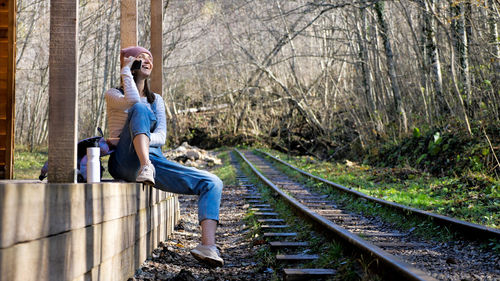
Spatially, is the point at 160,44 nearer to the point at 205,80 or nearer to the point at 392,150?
the point at 392,150

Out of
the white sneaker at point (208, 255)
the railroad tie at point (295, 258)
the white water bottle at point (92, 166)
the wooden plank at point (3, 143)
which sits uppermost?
the wooden plank at point (3, 143)

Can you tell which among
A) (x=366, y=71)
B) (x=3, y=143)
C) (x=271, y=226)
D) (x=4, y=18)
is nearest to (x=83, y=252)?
(x=3, y=143)

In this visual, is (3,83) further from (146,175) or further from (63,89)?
(63,89)

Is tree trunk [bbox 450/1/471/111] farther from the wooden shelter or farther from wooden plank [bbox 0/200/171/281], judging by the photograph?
wooden plank [bbox 0/200/171/281]

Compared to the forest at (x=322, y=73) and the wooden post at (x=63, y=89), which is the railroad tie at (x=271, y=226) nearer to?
the wooden post at (x=63, y=89)

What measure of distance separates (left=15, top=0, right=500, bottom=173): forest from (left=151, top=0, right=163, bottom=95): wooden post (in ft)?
17.1

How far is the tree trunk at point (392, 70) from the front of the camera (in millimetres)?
14984

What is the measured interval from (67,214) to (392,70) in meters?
13.9

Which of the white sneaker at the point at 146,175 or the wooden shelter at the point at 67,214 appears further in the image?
the white sneaker at the point at 146,175

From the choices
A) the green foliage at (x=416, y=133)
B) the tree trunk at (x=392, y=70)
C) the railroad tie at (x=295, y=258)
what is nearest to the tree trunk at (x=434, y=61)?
the green foliage at (x=416, y=133)

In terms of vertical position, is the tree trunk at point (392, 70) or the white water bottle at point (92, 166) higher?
the tree trunk at point (392, 70)

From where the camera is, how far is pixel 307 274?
11.3 ft

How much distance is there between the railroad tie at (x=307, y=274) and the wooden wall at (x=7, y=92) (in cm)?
311

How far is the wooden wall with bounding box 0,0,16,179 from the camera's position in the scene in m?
5.10
